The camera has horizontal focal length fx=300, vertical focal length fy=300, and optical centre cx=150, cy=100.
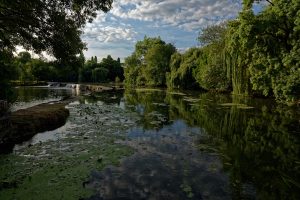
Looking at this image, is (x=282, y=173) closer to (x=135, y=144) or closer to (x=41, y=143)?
(x=135, y=144)

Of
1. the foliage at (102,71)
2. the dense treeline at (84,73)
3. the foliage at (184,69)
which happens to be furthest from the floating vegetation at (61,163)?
the foliage at (102,71)

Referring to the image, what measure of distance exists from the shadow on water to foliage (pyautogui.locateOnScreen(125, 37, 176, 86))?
80005 millimetres

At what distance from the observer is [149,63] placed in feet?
350

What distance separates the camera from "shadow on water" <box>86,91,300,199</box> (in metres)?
11.0

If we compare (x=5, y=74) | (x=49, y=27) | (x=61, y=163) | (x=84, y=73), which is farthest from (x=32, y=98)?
(x=84, y=73)

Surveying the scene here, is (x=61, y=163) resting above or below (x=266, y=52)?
below

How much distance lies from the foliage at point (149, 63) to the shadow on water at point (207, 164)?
80005 mm

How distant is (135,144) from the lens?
60.1ft

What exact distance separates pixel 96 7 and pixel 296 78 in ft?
70.3

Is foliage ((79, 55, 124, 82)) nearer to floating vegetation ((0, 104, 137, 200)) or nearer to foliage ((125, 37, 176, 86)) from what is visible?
foliage ((125, 37, 176, 86))

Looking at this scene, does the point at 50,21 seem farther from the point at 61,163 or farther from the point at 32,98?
the point at 32,98

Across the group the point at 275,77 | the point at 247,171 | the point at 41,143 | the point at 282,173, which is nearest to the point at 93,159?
the point at 41,143

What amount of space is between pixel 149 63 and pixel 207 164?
93.9 metres

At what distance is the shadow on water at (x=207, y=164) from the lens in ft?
35.9
